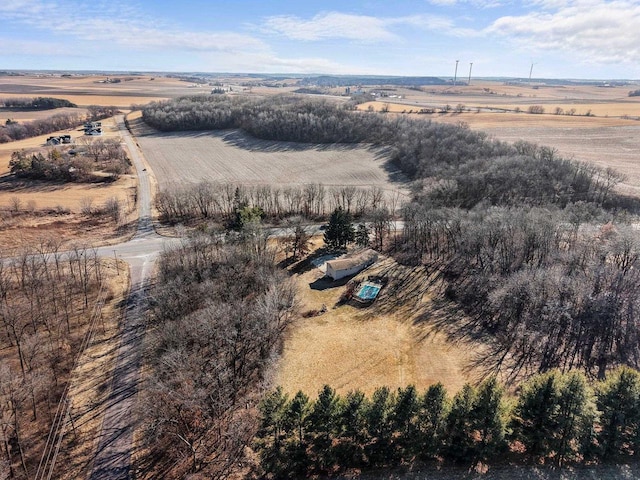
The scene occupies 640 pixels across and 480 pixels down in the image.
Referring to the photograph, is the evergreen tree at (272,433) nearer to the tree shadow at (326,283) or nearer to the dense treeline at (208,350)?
the dense treeline at (208,350)

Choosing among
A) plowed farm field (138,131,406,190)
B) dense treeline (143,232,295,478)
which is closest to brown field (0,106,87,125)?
plowed farm field (138,131,406,190)

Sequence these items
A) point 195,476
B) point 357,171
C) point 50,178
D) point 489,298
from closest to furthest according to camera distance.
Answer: point 195,476 → point 489,298 → point 50,178 → point 357,171

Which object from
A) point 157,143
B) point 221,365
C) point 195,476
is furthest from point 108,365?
point 157,143

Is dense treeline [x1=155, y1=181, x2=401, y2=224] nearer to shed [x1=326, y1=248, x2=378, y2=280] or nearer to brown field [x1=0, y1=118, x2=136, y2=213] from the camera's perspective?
brown field [x1=0, y1=118, x2=136, y2=213]

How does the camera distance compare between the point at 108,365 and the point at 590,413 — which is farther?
the point at 108,365

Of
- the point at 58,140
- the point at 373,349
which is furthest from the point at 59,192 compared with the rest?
the point at 373,349

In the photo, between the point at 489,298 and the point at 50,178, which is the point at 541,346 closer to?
the point at 489,298

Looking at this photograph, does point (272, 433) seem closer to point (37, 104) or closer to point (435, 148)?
point (435, 148)

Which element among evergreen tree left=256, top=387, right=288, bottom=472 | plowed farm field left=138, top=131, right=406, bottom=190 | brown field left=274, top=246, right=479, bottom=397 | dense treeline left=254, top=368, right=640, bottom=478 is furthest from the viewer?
plowed farm field left=138, top=131, right=406, bottom=190
